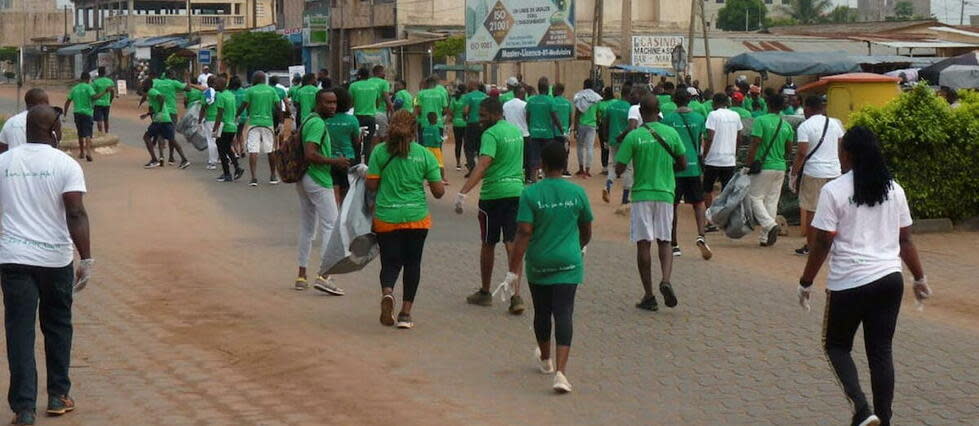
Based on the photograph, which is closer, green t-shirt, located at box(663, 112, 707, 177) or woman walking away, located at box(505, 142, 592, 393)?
woman walking away, located at box(505, 142, 592, 393)

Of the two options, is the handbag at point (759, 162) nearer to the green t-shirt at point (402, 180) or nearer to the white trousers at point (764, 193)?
the white trousers at point (764, 193)

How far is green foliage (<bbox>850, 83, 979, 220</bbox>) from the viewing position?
15.6m

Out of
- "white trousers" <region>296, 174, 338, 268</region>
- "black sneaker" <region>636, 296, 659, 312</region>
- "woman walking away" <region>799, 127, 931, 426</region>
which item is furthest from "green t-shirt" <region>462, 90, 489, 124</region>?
"woman walking away" <region>799, 127, 931, 426</region>

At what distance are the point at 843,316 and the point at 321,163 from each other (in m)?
5.77

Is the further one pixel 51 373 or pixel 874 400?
pixel 51 373

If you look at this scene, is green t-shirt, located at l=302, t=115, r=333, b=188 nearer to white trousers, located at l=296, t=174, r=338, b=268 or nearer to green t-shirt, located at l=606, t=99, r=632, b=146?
white trousers, located at l=296, t=174, r=338, b=268

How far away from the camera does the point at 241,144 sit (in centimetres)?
2730

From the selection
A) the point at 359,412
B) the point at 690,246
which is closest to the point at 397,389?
the point at 359,412

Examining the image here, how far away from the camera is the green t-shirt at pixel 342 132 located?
12859 millimetres

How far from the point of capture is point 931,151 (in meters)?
15.7

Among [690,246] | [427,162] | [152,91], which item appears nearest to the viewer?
[427,162]

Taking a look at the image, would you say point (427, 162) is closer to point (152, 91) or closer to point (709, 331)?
point (709, 331)

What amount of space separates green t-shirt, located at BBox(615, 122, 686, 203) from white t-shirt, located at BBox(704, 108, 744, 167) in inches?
166

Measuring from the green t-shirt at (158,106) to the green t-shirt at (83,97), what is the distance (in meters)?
1.15
